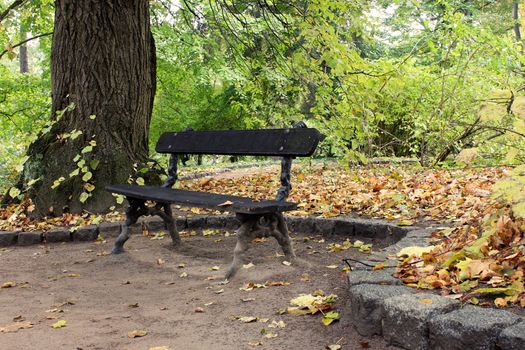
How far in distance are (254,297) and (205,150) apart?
196cm

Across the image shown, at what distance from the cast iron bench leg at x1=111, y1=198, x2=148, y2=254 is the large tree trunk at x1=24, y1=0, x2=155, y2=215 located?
4.61 feet

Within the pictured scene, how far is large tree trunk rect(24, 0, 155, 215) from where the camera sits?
641cm

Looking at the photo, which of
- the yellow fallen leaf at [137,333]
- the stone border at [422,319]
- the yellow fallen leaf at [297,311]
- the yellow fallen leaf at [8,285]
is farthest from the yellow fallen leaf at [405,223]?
the yellow fallen leaf at [8,285]

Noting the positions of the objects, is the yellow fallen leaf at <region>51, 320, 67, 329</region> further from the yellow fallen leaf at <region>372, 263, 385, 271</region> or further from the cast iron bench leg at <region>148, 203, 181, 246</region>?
the cast iron bench leg at <region>148, 203, 181, 246</region>

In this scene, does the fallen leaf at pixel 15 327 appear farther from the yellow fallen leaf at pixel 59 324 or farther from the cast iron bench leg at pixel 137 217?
the cast iron bench leg at pixel 137 217

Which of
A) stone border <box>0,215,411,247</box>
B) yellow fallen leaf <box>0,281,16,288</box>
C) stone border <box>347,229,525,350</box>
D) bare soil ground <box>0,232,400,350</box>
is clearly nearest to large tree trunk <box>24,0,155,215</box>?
stone border <box>0,215,411,247</box>

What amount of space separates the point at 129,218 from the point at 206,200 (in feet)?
4.23

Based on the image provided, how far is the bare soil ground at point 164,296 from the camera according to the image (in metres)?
2.82

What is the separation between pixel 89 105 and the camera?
652 centimetres

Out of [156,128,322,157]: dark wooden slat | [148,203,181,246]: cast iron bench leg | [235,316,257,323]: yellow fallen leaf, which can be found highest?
[156,128,322,157]: dark wooden slat

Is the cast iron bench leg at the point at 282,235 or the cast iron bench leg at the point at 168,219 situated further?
the cast iron bench leg at the point at 168,219

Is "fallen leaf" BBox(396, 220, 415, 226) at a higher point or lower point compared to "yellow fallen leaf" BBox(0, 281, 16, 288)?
higher

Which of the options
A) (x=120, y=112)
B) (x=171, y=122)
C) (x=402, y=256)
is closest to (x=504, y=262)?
(x=402, y=256)

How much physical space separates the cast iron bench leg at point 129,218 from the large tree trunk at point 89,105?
4.61 feet
